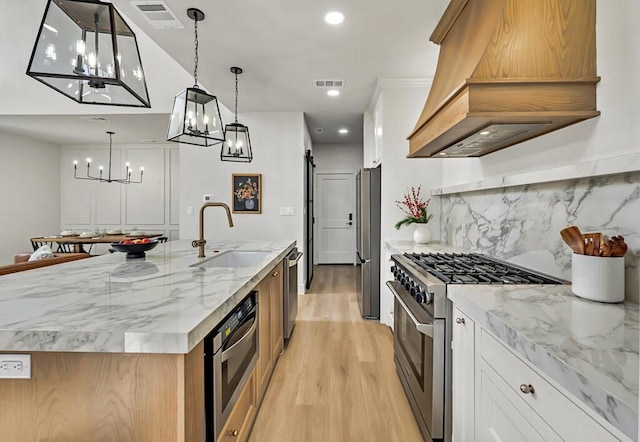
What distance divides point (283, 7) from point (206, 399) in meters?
2.52

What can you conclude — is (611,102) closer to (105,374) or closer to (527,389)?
(527,389)

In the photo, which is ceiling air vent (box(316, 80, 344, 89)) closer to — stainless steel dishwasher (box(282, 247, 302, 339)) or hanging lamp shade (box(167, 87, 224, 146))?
hanging lamp shade (box(167, 87, 224, 146))

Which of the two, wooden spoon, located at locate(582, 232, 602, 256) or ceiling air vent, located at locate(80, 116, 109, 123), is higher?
ceiling air vent, located at locate(80, 116, 109, 123)

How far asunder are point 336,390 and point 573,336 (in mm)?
1739

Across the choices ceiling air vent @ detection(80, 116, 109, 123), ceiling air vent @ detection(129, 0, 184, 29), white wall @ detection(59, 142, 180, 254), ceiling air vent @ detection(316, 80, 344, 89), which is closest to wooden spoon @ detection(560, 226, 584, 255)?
ceiling air vent @ detection(129, 0, 184, 29)

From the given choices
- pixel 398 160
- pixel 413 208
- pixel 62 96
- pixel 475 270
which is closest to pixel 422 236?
pixel 413 208

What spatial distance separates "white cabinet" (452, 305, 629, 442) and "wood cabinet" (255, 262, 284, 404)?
1.08 m

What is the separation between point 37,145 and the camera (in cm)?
683

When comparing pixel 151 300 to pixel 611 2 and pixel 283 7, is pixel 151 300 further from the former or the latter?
pixel 283 7

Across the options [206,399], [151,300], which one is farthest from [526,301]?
[151,300]

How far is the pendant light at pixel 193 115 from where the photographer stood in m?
2.23

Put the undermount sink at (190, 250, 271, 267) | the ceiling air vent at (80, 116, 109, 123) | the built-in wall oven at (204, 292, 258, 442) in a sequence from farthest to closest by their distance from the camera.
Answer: the ceiling air vent at (80, 116, 109, 123) < the undermount sink at (190, 250, 271, 267) < the built-in wall oven at (204, 292, 258, 442)

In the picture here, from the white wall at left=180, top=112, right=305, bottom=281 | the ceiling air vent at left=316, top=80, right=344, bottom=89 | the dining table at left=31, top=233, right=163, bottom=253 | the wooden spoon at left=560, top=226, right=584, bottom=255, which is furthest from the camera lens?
the dining table at left=31, top=233, right=163, bottom=253

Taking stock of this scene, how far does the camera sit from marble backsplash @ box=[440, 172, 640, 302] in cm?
116
